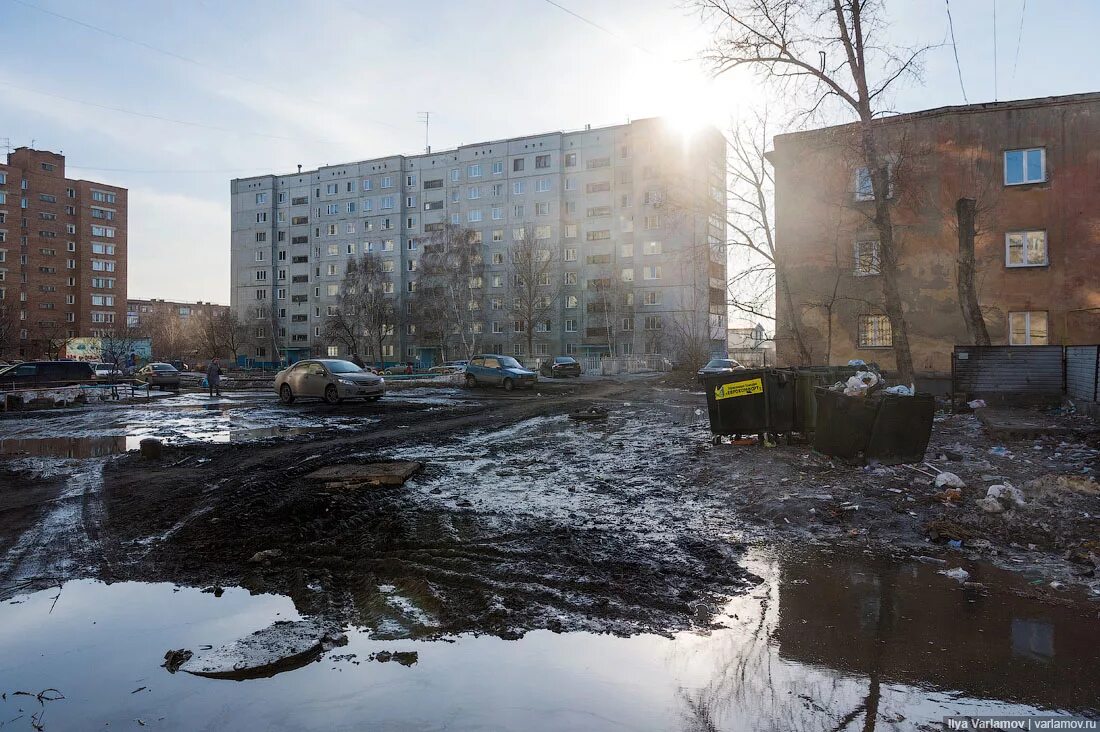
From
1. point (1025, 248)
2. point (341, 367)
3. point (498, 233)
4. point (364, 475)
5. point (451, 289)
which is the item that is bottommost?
point (364, 475)

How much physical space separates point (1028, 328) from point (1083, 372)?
29.3ft

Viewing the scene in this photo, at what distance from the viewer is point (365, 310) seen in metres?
68.0

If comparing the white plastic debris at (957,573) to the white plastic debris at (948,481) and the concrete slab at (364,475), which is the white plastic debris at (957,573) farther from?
the concrete slab at (364,475)

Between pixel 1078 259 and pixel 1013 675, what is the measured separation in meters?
22.5

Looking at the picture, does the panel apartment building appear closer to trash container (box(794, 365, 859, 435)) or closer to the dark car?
the dark car

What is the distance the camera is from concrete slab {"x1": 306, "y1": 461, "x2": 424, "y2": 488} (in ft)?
24.8

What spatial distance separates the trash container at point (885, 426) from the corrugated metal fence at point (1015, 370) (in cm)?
810

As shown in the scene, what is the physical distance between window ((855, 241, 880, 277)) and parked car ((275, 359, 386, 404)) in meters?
17.6

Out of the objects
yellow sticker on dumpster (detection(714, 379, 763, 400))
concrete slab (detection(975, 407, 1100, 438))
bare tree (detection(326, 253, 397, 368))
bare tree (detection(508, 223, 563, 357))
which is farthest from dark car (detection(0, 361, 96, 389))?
bare tree (detection(326, 253, 397, 368))

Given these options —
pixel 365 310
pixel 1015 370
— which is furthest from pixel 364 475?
pixel 365 310

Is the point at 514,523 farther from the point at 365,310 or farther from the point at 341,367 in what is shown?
the point at 365,310

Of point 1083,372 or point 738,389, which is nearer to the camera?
point 738,389

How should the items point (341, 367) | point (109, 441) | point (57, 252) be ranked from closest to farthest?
point (109, 441) < point (341, 367) < point (57, 252)

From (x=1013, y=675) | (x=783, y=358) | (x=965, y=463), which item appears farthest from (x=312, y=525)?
(x=783, y=358)
